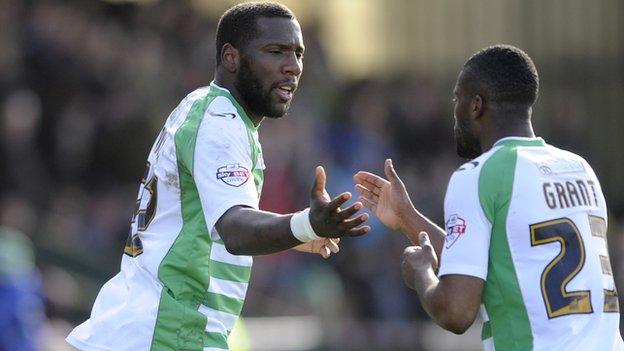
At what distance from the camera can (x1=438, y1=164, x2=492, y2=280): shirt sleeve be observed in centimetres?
607

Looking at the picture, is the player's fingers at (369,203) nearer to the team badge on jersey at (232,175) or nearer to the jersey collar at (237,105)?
the jersey collar at (237,105)

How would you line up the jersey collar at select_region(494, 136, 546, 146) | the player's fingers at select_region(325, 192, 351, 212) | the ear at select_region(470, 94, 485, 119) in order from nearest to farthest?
the player's fingers at select_region(325, 192, 351, 212)
the jersey collar at select_region(494, 136, 546, 146)
the ear at select_region(470, 94, 485, 119)

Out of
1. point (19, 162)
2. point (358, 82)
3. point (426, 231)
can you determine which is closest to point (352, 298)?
point (358, 82)

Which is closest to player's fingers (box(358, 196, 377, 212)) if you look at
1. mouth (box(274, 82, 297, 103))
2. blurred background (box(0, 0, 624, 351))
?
mouth (box(274, 82, 297, 103))

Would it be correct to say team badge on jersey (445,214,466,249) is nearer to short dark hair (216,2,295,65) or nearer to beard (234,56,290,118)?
beard (234,56,290,118)

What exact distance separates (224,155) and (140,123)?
8826mm

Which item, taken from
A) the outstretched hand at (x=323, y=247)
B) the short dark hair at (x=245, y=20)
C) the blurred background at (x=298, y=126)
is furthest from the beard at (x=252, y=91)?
the blurred background at (x=298, y=126)

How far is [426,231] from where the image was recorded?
24.2ft

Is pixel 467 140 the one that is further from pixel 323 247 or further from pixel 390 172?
pixel 323 247

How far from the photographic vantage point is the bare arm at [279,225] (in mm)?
5988

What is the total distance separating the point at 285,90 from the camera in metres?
7.17

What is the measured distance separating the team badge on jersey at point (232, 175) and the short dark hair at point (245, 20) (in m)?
0.86

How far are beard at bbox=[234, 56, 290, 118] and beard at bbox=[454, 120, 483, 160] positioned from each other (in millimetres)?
1086

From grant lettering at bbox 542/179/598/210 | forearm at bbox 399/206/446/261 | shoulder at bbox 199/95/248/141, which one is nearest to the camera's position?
grant lettering at bbox 542/179/598/210
